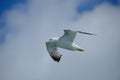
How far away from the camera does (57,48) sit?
6312 cm

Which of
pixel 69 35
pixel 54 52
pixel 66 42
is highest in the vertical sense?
pixel 69 35

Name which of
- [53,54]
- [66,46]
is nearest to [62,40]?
[66,46]

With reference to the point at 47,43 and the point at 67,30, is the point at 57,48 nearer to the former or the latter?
the point at 47,43

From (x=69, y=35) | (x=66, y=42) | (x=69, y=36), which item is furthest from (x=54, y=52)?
(x=69, y=35)

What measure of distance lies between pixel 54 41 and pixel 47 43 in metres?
2.12

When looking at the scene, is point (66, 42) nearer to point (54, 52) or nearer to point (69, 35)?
point (69, 35)

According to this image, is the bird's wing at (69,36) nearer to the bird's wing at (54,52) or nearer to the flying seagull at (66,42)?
the flying seagull at (66,42)

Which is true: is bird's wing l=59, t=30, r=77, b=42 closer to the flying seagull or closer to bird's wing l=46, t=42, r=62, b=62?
the flying seagull

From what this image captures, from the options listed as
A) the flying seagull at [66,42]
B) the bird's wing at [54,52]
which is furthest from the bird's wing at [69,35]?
the bird's wing at [54,52]

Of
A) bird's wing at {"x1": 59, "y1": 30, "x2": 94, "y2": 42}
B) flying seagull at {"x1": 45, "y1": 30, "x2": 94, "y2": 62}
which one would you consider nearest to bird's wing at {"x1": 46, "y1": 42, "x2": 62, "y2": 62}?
flying seagull at {"x1": 45, "y1": 30, "x2": 94, "y2": 62}

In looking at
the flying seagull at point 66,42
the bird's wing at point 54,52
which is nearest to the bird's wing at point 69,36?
the flying seagull at point 66,42

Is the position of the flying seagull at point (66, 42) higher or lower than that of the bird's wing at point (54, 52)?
higher

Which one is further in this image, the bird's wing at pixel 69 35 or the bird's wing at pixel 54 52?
the bird's wing at pixel 54 52

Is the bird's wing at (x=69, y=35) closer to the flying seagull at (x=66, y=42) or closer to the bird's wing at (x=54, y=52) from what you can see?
the flying seagull at (x=66, y=42)
